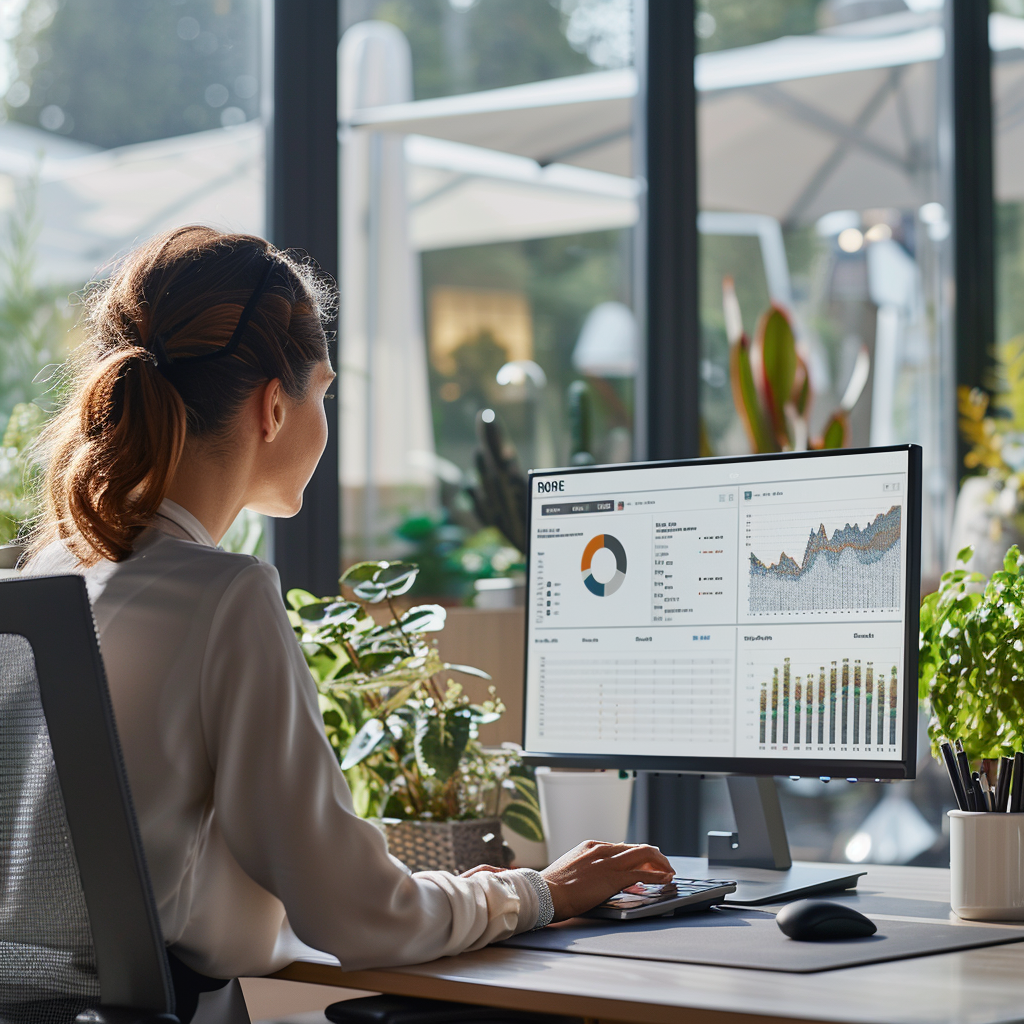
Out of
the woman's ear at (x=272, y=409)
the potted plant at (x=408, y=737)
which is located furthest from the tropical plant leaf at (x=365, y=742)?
the woman's ear at (x=272, y=409)

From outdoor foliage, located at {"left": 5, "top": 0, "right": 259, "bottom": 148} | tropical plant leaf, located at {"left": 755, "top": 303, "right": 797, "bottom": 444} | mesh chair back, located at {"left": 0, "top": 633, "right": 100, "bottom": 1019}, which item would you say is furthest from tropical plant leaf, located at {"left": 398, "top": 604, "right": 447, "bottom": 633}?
tropical plant leaf, located at {"left": 755, "top": 303, "right": 797, "bottom": 444}

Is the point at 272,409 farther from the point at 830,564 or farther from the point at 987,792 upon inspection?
the point at 987,792

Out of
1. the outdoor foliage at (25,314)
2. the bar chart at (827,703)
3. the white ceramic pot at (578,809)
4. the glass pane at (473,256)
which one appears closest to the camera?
the bar chart at (827,703)

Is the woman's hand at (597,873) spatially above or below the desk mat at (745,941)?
above

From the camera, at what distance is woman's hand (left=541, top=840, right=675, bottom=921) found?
133 cm

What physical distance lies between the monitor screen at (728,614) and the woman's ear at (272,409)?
51 centimetres

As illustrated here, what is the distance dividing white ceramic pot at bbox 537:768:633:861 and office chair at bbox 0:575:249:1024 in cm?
81

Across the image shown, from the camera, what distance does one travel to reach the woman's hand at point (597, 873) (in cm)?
133

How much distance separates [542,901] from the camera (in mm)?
1300

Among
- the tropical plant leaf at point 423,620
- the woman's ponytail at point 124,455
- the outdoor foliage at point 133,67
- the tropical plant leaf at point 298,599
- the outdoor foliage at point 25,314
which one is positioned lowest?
the tropical plant leaf at point 423,620

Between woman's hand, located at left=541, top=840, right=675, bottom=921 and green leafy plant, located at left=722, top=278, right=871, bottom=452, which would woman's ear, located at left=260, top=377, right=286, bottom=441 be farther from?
green leafy plant, located at left=722, top=278, right=871, bottom=452

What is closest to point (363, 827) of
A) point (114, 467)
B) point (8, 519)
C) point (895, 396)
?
point (114, 467)

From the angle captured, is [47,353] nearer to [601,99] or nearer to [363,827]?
[363,827]

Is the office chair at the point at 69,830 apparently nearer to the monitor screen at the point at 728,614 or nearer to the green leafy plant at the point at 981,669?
the monitor screen at the point at 728,614
